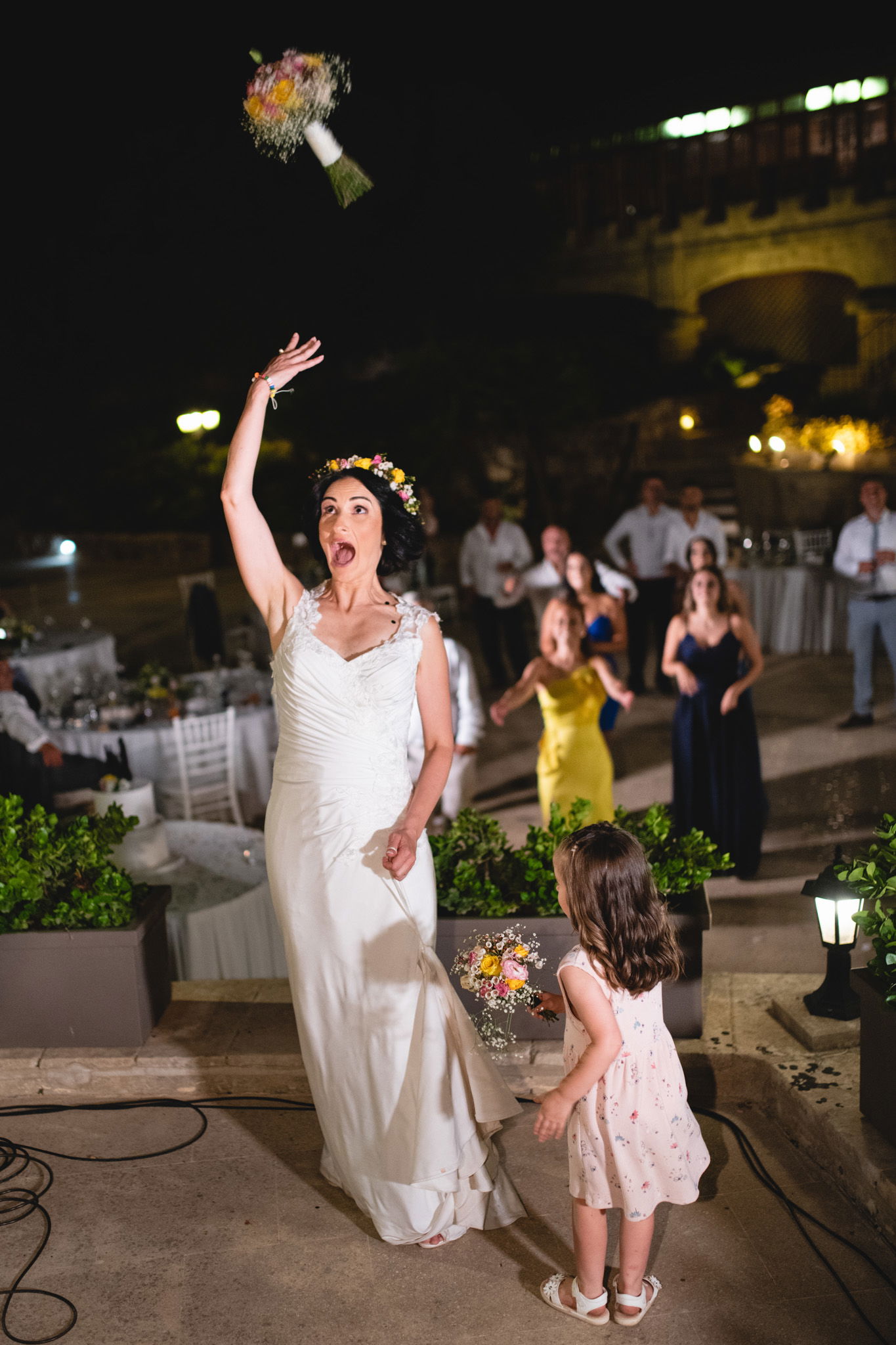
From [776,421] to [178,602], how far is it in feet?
33.7

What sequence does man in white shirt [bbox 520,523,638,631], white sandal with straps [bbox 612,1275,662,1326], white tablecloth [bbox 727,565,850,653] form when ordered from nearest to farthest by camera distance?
white sandal with straps [bbox 612,1275,662,1326] → man in white shirt [bbox 520,523,638,631] → white tablecloth [bbox 727,565,850,653]

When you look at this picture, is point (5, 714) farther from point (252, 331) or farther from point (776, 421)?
point (252, 331)

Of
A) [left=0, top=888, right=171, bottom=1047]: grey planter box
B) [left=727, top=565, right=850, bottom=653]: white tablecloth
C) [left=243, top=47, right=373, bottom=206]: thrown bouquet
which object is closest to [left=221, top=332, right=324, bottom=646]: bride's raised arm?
[left=243, top=47, right=373, bottom=206]: thrown bouquet

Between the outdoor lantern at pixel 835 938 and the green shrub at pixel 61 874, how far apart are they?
2.18 metres

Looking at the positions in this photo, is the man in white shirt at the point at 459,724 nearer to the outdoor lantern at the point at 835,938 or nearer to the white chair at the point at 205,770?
the white chair at the point at 205,770

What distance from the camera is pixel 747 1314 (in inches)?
108

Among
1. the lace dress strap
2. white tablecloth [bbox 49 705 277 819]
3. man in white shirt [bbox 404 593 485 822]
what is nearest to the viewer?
the lace dress strap

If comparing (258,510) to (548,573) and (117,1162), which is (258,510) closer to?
(117,1162)

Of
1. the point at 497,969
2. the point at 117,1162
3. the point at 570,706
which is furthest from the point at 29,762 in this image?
the point at 497,969

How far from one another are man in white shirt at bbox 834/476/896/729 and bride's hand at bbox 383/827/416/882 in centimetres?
647

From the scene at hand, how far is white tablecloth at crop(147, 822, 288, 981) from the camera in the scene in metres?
4.47

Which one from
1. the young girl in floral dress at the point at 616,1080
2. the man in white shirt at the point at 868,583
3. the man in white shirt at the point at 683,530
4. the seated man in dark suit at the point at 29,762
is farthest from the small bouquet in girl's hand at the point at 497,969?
the man in white shirt at the point at 683,530

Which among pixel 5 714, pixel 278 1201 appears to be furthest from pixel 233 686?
pixel 278 1201

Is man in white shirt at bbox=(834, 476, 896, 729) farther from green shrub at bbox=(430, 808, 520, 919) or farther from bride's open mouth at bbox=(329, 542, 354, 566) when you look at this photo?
bride's open mouth at bbox=(329, 542, 354, 566)
